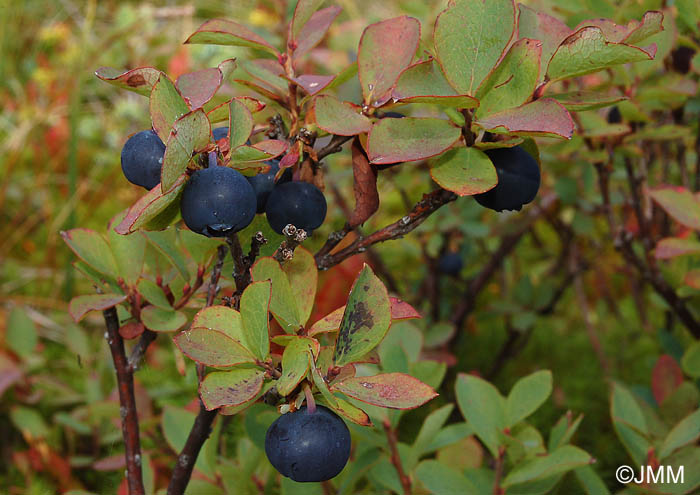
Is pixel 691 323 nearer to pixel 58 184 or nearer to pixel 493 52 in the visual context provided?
pixel 493 52

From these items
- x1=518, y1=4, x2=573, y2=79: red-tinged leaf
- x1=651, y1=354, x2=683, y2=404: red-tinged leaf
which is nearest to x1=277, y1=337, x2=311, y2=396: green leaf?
x1=518, y1=4, x2=573, y2=79: red-tinged leaf

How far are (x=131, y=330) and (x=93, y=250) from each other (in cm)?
10

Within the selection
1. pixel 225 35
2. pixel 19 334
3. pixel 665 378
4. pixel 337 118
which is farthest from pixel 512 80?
pixel 19 334

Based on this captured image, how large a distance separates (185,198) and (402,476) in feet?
1.75

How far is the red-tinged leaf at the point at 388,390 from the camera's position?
0.53 metres

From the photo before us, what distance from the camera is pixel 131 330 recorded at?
75 centimetres

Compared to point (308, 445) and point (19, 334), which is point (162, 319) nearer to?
point (308, 445)

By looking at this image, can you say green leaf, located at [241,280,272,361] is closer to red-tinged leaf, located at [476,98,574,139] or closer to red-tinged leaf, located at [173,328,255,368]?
red-tinged leaf, located at [173,328,255,368]

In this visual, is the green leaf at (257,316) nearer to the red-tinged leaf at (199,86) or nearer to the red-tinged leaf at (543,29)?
the red-tinged leaf at (199,86)

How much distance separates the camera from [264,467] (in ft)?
3.19

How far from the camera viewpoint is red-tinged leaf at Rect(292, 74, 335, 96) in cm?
64

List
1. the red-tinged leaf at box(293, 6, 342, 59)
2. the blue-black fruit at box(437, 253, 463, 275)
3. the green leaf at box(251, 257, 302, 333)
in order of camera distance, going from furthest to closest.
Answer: the blue-black fruit at box(437, 253, 463, 275) → the red-tinged leaf at box(293, 6, 342, 59) → the green leaf at box(251, 257, 302, 333)

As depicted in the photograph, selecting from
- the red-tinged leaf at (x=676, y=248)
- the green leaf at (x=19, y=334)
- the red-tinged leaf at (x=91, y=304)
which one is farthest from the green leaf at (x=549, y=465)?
the green leaf at (x=19, y=334)

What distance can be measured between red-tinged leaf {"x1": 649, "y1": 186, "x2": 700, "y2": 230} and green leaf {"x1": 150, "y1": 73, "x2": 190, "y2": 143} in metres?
0.74
